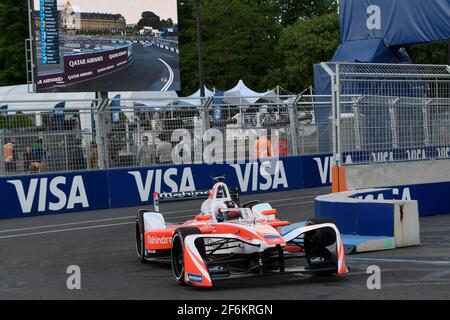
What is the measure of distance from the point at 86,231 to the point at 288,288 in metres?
7.43

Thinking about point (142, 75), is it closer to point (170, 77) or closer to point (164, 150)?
point (170, 77)

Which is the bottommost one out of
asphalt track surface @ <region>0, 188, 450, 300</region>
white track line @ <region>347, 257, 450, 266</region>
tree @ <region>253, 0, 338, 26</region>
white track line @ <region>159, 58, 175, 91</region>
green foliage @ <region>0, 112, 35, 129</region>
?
white track line @ <region>347, 257, 450, 266</region>

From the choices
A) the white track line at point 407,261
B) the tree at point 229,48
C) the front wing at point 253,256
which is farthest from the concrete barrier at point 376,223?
the tree at point 229,48

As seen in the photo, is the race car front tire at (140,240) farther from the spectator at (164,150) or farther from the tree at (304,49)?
the tree at (304,49)

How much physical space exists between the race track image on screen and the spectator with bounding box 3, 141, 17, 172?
1108 centimetres

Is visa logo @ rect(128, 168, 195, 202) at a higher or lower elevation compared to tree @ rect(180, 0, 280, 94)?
lower

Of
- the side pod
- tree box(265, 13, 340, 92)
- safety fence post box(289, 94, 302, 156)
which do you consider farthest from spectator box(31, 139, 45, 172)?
tree box(265, 13, 340, 92)

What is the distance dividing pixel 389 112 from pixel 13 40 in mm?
57950

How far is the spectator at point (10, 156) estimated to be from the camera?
18703 mm

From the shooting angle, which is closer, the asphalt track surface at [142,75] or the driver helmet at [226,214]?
the driver helmet at [226,214]

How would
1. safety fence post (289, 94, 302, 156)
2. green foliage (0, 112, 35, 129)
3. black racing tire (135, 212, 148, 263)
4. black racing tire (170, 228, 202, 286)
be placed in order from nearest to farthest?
1. black racing tire (170, 228, 202, 286)
2. black racing tire (135, 212, 148, 263)
3. green foliage (0, 112, 35, 129)
4. safety fence post (289, 94, 302, 156)

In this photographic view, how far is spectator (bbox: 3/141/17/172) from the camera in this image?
1870 centimetres

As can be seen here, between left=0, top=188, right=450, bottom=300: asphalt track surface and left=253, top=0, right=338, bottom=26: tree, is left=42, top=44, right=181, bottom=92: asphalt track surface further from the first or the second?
left=253, top=0, right=338, bottom=26: tree

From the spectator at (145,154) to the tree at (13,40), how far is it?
49.8 m
